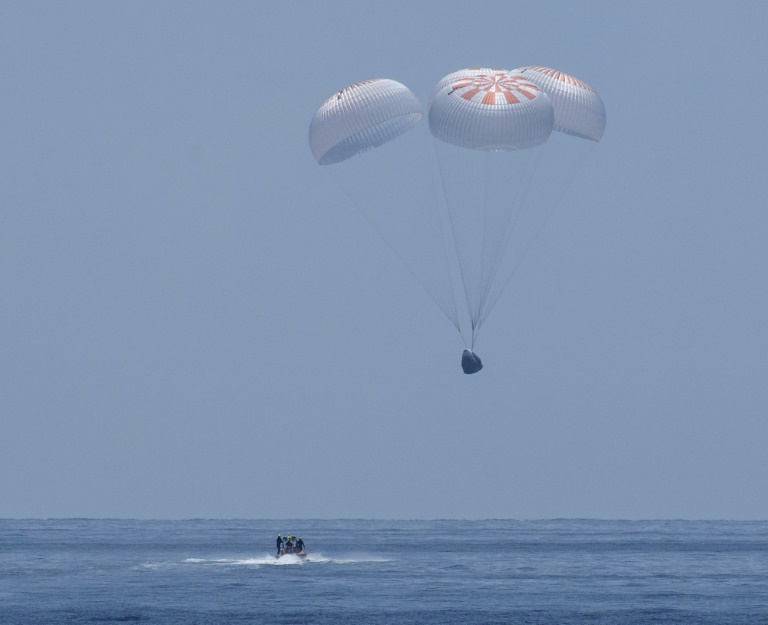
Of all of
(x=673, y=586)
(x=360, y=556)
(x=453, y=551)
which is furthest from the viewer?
(x=453, y=551)

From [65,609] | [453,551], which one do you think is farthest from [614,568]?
[65,609]

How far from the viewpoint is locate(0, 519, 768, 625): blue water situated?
42031 mm

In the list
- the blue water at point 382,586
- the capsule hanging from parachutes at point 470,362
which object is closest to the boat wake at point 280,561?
the blue water at point 382,586

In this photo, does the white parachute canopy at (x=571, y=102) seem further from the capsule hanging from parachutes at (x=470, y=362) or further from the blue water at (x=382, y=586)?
the blue water at (x=382, y=586)

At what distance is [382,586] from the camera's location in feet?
168

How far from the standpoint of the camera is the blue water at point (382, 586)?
42.0m

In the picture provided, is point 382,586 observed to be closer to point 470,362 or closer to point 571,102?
point 470,362

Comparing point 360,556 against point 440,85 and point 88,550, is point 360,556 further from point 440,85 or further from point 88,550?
point 440,85

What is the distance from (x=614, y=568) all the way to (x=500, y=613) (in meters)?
22.9

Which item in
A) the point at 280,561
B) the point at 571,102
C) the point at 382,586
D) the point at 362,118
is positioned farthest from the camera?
the point at 280,561

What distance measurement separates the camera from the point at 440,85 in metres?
39.2

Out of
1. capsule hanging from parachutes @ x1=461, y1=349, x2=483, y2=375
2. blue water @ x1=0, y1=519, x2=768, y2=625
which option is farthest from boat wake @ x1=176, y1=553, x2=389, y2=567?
capsule hanging from parachutes @ x1=461, y1=349, x2=483, y2=375

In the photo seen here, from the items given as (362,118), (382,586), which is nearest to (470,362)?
(362,118)

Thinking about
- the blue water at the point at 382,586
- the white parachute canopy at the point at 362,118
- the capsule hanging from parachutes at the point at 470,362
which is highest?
the white parachute canopy at the point at 362,118
